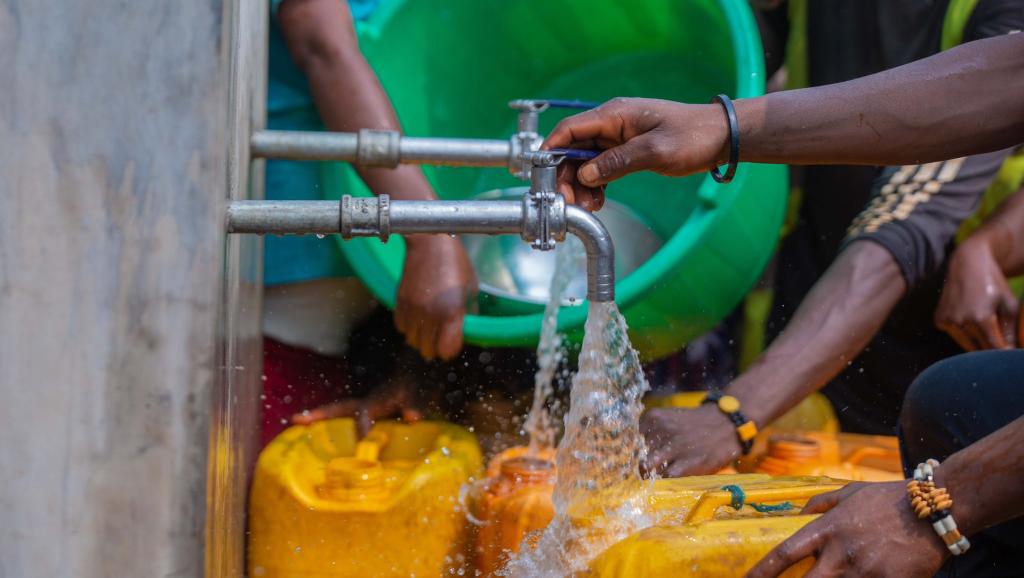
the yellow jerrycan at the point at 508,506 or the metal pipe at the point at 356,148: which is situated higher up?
the metal pipe at the point at 356,148

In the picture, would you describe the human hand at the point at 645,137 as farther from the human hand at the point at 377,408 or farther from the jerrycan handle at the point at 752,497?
the human hand at the point at 377,408

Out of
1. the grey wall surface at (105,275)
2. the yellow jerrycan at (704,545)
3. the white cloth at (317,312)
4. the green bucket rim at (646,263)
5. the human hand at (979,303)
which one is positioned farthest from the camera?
the white cloth at (317,312)

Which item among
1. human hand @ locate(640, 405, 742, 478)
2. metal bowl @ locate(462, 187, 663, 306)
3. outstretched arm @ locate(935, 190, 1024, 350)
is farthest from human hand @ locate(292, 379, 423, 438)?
outstretched arm @ locate(935, 190, 1024, 350)

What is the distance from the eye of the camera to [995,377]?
1120 mm

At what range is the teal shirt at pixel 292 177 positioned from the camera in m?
1.83

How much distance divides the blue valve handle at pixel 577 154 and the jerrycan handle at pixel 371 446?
61cm

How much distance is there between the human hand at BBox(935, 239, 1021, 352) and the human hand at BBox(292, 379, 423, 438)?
925 millimetres

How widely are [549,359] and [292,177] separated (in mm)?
Result: 595

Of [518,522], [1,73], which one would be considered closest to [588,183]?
[518,522]

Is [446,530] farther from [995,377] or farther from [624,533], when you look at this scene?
[995,377]

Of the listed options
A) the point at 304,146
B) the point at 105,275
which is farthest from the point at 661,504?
the point at 304,146

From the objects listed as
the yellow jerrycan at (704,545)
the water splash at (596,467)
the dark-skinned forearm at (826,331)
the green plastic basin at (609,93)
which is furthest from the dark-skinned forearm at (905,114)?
the dark-skinned forearm at (826,331)

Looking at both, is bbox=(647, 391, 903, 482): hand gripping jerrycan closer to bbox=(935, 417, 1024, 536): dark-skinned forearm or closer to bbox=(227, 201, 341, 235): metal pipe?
bbox=(935, 417, 1024, 536): dark-skinned forearm

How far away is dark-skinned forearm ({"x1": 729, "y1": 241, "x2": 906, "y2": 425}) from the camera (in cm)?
164
